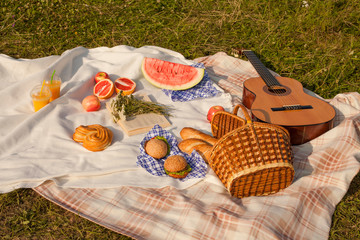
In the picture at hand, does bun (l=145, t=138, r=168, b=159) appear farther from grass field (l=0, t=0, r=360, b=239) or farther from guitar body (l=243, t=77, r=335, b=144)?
grass field (l=0, t=0, r=360, b=239)

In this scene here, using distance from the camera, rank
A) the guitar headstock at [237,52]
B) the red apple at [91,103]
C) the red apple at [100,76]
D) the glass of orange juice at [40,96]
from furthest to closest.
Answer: the guitar headstock at [237,52]
the red apple at [100,76]
the red apple at [91,103]
the glass of orange juice at [40,96]

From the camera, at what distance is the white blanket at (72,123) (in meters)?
3.44

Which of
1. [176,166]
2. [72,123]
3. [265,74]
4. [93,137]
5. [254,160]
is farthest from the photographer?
[265,74]

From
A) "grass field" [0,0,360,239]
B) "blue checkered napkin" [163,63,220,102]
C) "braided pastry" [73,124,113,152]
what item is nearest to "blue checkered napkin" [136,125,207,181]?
"braided pastry" [73,124,113,152]

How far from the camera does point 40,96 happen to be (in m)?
4.28

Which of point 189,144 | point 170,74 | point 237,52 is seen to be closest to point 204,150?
point 189,144

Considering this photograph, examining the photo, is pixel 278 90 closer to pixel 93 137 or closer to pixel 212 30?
pixel 93 137

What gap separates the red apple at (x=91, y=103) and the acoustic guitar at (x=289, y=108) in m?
1.77

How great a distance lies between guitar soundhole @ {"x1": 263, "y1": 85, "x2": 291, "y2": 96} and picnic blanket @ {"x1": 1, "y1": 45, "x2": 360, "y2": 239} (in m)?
0.75

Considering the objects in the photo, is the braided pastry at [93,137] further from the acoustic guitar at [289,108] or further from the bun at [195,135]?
the acoustic guitar at [289,108]

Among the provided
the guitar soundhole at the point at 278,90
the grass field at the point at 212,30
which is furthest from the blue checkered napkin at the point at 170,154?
the grass field at the point at 212,30

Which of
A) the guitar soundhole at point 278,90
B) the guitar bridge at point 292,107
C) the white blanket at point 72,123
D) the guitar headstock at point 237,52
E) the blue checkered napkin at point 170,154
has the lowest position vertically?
the white blanket at point 72,123

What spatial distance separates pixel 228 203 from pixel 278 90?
175 centimetres

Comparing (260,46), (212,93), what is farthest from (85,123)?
(260,46)
